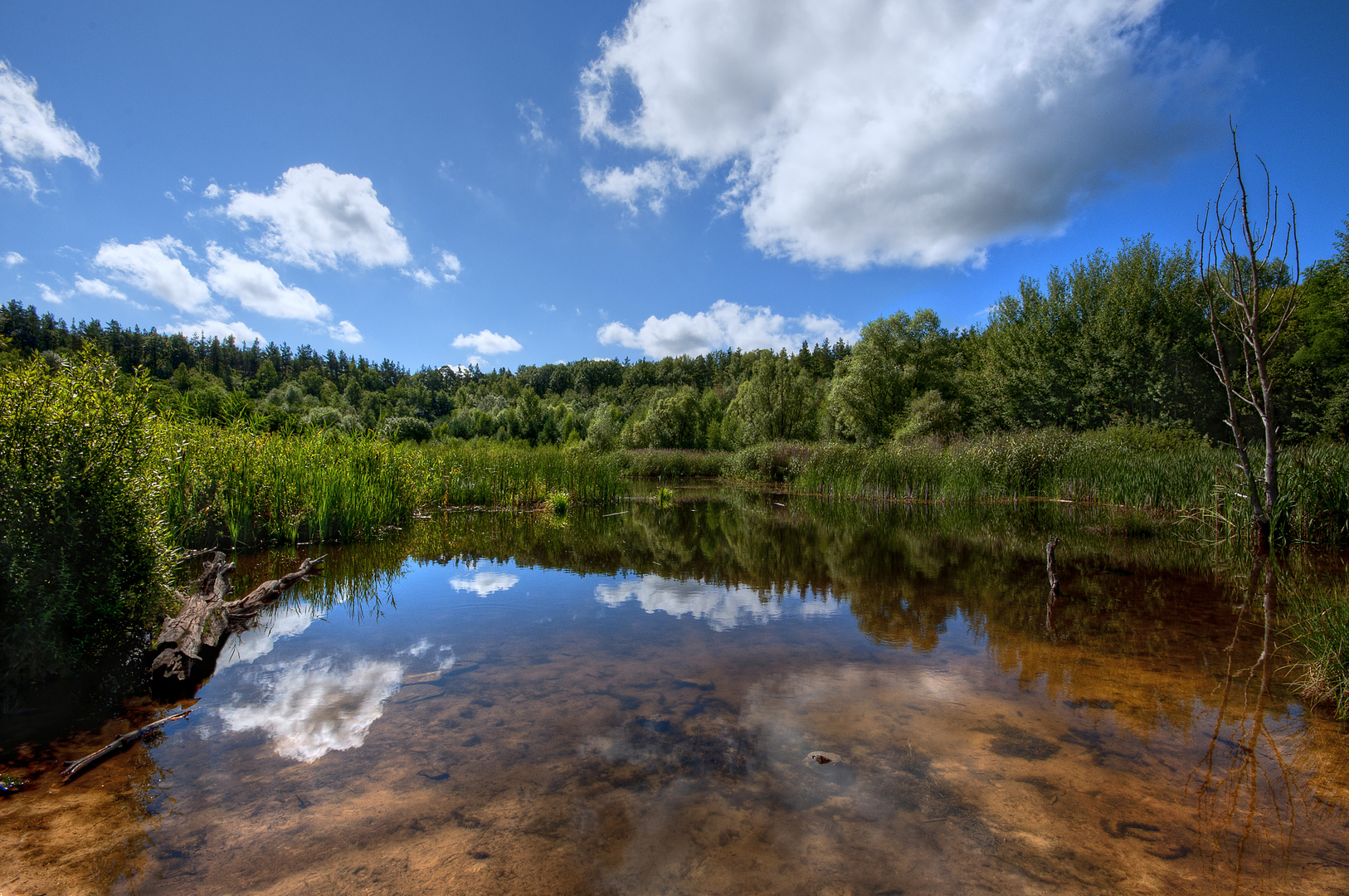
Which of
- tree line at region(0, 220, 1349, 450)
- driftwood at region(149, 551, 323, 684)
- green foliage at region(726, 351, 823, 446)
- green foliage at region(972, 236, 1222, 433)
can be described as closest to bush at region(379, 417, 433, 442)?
tree line at region(0, 220, 1349, 450)

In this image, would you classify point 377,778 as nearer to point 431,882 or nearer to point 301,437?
point 431,882

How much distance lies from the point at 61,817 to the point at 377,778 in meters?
1.10

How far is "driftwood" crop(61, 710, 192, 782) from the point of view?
2443 millimetres

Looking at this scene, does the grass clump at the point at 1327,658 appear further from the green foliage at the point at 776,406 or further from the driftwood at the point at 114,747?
the green foliage at the point at 776,406

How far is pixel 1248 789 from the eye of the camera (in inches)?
95.9

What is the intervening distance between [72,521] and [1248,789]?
582 centimetres

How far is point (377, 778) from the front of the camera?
254 centimetres

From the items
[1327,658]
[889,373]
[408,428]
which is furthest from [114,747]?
[889,373]

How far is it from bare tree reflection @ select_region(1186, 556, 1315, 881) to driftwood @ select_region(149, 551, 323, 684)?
5.07 meters

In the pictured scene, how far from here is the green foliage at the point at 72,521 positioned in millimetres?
2863

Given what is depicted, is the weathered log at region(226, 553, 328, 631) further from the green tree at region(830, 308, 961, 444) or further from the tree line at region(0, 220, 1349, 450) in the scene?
the green tree at region(830, 308, 961, 444)

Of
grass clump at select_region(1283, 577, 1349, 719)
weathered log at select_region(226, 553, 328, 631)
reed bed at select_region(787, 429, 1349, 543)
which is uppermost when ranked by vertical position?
reed bed at select_region(787, 429, 1349, 543)

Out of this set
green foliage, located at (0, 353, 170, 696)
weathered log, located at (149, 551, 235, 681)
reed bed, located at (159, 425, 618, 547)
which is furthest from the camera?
reed bed, located at (159, 425, 618, 547)

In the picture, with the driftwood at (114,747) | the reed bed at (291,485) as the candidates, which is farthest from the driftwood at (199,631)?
the reed bed at (291,485)
